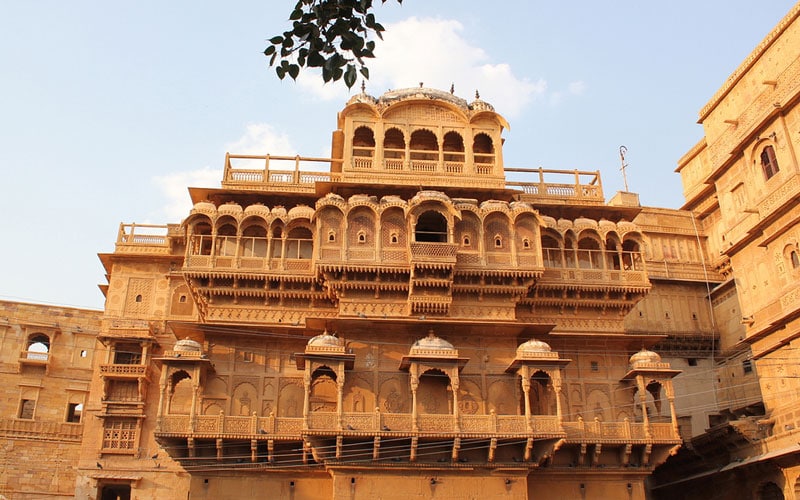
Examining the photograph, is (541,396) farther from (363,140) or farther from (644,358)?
(363,140)

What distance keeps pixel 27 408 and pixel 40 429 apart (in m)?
1.19

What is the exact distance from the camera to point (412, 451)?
1886 centimetres

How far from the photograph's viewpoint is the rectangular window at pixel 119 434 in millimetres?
25109

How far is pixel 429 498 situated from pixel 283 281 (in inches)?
298

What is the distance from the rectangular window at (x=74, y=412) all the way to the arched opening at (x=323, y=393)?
18.2 meters

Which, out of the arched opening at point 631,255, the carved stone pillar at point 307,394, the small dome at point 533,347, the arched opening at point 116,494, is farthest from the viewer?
the arched opening at point 116,494

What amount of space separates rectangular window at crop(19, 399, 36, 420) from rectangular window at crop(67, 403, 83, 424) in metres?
1.52

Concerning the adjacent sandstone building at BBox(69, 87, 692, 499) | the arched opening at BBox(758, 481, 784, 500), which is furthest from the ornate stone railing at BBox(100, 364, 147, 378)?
the arched opening at BBox(758, 481, 784, 500)

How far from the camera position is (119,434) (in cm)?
2533

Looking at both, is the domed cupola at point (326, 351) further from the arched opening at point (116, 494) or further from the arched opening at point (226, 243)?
the arched opening at point (116, 494)

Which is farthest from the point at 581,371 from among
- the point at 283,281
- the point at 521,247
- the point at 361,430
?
the point at 283,281

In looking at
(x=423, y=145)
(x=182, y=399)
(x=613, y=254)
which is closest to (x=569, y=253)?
(x=613, y=254)

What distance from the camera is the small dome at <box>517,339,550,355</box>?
20.1m

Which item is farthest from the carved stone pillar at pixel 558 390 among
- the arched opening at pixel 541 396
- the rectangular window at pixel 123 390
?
the rectangular window at pixel 123 390
